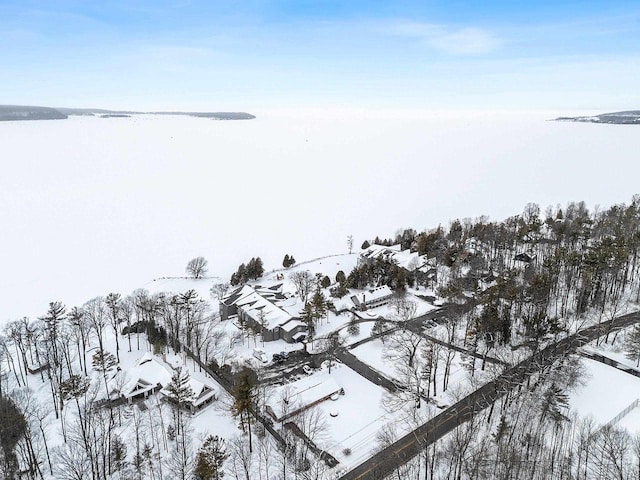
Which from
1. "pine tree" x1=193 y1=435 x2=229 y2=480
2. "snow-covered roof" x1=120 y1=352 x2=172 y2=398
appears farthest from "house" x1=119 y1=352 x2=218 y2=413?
"pine tree" x1=193 y1=435 x2=229 y2=480

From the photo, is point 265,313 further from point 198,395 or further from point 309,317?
point 198,395

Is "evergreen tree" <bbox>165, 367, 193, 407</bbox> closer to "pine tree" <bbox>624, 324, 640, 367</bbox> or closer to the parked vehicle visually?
the parked vehicle

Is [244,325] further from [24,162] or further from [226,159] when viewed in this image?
[24,162]

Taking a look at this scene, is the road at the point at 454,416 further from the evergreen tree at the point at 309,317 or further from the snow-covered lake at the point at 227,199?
the snow-covered lake at the point at 227,199

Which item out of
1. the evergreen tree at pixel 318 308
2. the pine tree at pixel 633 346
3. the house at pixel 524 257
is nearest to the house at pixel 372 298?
the evergreen tree at pixel 318 308

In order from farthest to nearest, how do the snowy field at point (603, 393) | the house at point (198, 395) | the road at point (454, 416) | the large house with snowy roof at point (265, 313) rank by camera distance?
the large house with snowy roof at point (265, 313) → the house at point (198, 395) → the snowy field at point (603, 393) → the road at point (454, 416)

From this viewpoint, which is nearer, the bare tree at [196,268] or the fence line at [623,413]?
the fence line at [623,413]
